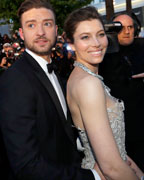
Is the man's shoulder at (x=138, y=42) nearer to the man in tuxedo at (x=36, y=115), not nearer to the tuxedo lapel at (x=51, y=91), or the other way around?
the man in tuxedo at (x=36, y=115)

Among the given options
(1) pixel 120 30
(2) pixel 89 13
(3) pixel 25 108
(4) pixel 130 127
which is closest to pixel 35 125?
(3) pixel 25 108

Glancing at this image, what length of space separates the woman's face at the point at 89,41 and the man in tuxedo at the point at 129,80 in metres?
1.00

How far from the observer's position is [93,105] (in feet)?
4.79

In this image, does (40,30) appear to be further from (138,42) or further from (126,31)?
(138,42)

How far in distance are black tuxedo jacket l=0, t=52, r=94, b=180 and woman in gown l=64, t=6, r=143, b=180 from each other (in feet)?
0.50

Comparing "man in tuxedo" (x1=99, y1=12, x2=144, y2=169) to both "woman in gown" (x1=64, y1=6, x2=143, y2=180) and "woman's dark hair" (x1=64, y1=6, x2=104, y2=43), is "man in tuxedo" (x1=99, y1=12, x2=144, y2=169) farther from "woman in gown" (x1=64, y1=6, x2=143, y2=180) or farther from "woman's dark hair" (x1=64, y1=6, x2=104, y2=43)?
"woman's dark hair" (x1=64, y1=6, x2=104, y2=43)

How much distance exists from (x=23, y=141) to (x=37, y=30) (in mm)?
1044

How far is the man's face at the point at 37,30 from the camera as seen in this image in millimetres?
1957

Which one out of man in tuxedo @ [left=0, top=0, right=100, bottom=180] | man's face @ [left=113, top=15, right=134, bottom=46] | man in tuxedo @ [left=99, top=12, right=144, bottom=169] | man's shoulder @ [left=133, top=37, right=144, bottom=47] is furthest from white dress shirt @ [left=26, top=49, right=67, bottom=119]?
man's shoulder @ [left=133, top=37, right=144, bottom=47]

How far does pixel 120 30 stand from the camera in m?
3.14

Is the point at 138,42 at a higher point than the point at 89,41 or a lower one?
lower

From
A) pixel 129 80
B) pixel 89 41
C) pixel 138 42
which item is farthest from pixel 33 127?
pixel 138 42

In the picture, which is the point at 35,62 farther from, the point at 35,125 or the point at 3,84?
the point at 35,125

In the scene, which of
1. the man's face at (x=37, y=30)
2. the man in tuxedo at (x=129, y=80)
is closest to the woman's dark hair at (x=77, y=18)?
the man's face at (x=37, y=30)
